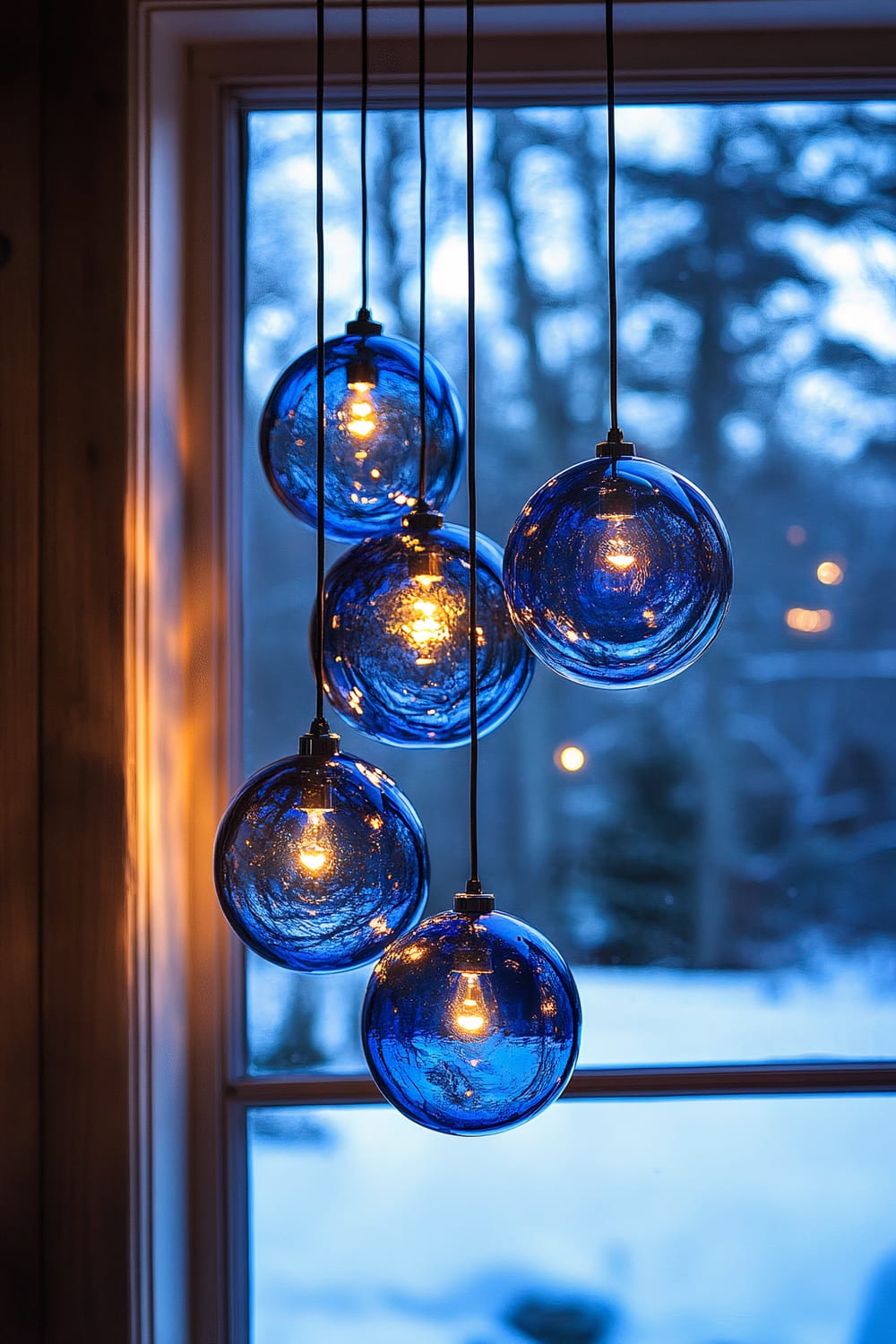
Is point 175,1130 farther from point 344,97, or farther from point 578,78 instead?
point 578,78

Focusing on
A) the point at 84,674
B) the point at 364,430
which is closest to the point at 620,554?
the point at 364,430

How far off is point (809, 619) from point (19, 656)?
1.30m

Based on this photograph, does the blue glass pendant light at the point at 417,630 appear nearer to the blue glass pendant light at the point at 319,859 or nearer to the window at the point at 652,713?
the blue glass pendant light at the point at 319,859

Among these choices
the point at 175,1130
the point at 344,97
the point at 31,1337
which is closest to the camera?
the point at 31,1337

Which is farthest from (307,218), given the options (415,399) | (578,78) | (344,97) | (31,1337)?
(31,1337)

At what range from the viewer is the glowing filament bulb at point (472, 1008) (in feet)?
2.67

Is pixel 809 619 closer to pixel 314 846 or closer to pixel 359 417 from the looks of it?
pixel 359 417

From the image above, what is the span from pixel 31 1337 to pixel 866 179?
2.30 meters

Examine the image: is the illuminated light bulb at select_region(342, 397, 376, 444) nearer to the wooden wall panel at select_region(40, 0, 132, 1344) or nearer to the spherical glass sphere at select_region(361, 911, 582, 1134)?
the spherical glass sphere at select_region(361, 911, 582, 1134)

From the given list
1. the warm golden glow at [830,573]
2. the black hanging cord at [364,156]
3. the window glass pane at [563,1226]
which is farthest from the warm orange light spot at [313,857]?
the warm golden glow at [830,573]

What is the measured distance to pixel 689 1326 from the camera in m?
1.95

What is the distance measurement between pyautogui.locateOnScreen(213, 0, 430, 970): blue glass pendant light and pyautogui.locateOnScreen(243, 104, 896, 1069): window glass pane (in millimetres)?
1017

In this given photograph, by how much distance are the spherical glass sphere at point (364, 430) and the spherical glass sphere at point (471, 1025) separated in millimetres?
412

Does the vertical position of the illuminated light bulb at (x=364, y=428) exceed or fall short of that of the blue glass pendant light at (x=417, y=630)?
it exceeds it
